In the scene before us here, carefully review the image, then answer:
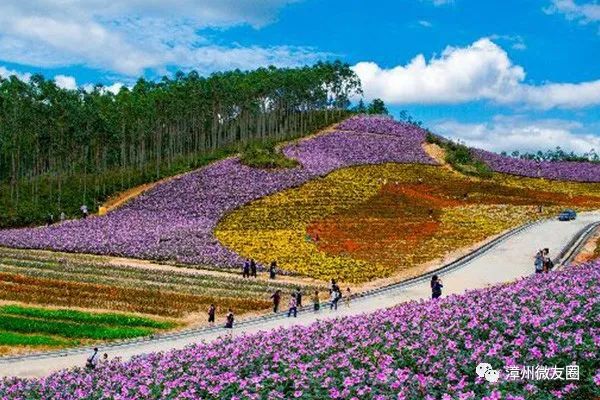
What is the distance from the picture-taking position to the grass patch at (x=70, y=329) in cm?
3459

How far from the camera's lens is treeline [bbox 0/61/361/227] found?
3583 inches

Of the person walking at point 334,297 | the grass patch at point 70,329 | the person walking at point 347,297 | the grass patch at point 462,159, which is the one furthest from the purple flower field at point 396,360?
the grass patch at point 462,159

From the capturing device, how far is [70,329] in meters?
35.6

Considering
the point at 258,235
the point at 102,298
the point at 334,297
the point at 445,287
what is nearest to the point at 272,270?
the point at 334,297

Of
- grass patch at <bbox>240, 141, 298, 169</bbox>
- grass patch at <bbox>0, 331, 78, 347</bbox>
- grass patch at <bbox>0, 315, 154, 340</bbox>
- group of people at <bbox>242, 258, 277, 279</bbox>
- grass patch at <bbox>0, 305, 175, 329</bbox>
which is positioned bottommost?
grass patch at <bbox>0, 331, 78, 347</bbox>

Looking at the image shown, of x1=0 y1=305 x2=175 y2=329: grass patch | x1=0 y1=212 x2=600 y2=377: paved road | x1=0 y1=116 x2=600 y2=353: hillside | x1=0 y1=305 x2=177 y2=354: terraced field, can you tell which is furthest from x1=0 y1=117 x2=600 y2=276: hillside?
x1=0 y1=305 x2=177 y2=354: terraced field

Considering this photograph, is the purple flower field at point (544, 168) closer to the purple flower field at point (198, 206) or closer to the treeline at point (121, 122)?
the purple flower field at point (198, 206)

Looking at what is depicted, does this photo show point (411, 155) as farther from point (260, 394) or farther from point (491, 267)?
point (260, 394)

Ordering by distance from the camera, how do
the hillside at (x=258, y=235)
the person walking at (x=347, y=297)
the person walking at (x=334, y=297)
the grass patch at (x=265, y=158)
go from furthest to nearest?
the grass patch at (x=265, y=158) → the hillside at (x=258, y=235) → the person walking at (x=347, y=297) → the person walking at (x=334, y=297)

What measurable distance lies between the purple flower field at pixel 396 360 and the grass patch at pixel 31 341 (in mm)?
16561

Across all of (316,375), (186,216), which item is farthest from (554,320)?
(186,216)

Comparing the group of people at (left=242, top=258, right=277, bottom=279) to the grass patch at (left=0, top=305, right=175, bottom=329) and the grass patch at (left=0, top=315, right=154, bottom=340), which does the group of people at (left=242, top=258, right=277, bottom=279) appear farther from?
the grass patch at (left=0, top=315, right=154, bottom=340)

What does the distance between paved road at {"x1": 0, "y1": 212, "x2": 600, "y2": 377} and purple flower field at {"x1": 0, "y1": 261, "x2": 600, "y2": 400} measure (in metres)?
11.9

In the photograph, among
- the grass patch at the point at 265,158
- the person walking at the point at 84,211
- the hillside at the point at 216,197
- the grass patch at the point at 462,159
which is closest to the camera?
the hillside at the point at 216,197
